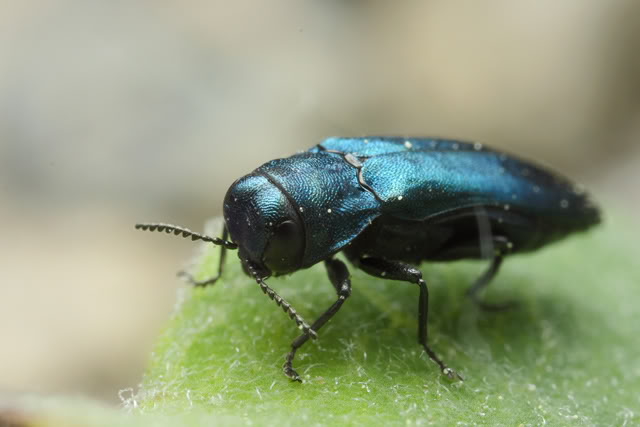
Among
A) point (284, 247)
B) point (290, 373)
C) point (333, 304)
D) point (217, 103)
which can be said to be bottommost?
point (290, 373)

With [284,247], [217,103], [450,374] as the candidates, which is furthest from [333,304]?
[217,103]

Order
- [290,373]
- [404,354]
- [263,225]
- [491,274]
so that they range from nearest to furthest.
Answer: [290,373]
[263,225]
[404,354]
[491,274]

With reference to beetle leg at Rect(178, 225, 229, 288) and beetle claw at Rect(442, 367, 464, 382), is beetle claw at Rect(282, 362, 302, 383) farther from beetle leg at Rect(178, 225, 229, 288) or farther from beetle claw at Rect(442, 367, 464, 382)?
beetle leg at Rect(178, 225, 229, 288)

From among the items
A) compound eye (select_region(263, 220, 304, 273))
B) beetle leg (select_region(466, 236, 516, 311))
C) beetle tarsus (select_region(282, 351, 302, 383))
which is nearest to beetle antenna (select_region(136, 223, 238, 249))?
compound eye (select_region(263, 220, 304, 273))

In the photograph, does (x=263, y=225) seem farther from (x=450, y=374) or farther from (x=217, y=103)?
(x=217, y=103)

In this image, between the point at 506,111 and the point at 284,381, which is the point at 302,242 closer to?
the point at 284,381

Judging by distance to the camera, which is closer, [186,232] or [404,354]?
[186,232]

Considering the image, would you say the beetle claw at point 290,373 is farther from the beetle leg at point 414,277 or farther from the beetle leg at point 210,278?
the beetle leg at point 210,278
